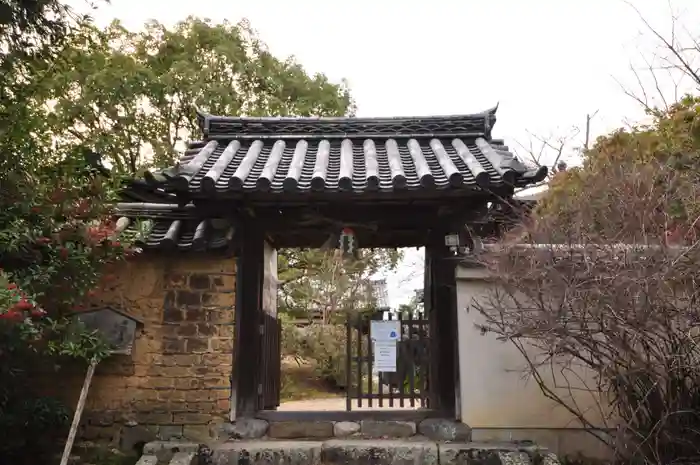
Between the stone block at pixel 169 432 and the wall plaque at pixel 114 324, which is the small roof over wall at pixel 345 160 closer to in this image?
the wall plaque at pixel 114 324

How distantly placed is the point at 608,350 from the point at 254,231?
3.77 metres

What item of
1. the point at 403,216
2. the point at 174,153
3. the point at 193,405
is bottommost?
the point at 193,405

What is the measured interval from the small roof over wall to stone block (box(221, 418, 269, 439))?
232 centimetres

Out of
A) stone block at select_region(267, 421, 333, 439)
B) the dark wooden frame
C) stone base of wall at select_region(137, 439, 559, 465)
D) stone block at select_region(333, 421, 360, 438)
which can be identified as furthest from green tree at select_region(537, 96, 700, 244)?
stone block at select_region(267, 421, 333, 439)

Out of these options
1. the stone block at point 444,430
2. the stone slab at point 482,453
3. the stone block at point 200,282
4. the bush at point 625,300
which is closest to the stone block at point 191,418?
the stone block at point 200,282

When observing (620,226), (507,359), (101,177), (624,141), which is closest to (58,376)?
(101,177)

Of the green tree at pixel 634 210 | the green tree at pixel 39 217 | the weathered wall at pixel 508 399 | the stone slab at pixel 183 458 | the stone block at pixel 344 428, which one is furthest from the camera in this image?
the stone block at pixel 344 428

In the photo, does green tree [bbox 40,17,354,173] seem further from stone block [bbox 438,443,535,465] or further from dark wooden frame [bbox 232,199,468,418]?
stone block [bbox 438,443,535,465]

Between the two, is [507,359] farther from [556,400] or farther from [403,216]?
[403,216]

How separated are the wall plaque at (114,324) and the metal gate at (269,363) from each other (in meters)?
1.36

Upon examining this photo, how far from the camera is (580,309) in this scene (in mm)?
4863

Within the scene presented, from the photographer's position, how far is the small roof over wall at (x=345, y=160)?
5707 millimetres

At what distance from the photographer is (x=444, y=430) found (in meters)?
6.02

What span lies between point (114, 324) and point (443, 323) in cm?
346
